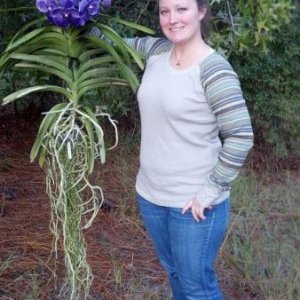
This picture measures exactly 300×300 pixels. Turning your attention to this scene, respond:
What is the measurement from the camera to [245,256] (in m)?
3.97

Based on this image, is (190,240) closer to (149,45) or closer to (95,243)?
(149,45)

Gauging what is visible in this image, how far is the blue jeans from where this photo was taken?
7.95ft

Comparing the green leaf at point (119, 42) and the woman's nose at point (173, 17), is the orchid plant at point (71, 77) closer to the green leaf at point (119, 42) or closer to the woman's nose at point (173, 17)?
the green leaf at point (119, 42)

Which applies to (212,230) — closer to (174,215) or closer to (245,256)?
(174,215)

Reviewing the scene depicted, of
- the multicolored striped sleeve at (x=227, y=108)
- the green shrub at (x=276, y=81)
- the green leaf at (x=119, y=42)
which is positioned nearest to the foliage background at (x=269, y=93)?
the green shrub at (x=276, y=81)

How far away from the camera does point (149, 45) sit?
2.66 metres

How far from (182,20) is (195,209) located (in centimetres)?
66

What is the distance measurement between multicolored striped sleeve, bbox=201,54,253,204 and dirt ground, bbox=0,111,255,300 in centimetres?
155

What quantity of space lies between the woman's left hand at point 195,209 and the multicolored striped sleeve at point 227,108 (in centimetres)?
16

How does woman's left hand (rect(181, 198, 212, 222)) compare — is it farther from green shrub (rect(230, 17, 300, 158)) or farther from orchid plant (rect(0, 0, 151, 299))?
green shrub (rect(230, 17, 300, 158))

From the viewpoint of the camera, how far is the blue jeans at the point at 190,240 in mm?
2424

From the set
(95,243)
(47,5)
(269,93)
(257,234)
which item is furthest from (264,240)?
(47,5)

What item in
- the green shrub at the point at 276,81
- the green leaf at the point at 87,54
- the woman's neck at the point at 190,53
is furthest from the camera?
the green shrub at the point at 276,81

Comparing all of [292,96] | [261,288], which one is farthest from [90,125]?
[292,96]
